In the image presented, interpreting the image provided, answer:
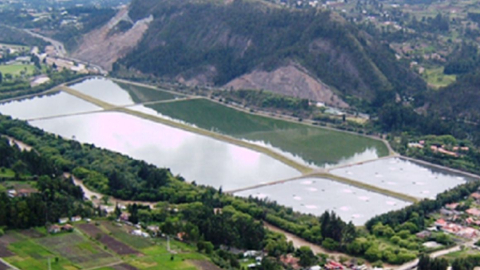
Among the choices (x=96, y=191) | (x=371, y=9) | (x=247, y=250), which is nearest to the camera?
(x=247, y=250)

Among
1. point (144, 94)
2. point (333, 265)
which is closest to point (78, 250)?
point (333, 265)

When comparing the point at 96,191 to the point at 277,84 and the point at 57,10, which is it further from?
the point at 57,10

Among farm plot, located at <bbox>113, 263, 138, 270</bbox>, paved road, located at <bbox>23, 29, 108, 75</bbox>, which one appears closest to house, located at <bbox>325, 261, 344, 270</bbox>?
farm plot, located at <bbox>113, 263, 138, 270</bbox>

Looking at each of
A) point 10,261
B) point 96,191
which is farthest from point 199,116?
point 10,261

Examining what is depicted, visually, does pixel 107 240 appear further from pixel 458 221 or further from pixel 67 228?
pixel 458 221

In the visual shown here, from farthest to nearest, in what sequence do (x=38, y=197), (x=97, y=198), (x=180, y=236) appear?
1. (x=97, y=198)
2. (x=38, y=197)
3. (x=180, y=236)
